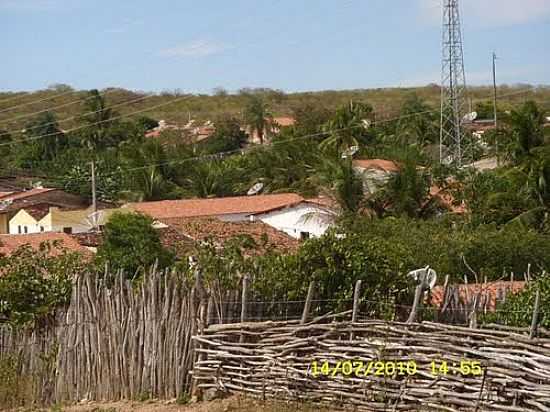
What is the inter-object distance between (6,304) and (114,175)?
4144cm

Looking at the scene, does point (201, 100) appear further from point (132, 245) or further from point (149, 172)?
point (132, 245)

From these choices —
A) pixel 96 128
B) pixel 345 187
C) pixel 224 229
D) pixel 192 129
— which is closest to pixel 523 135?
pixel 345 187

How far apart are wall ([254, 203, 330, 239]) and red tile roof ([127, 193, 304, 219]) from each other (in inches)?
10.5

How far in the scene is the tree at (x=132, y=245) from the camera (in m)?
21.3

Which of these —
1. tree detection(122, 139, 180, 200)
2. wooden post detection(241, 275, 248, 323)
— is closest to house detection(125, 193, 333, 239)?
tree detection(122, 139, 180, 200)

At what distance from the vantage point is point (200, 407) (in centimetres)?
970

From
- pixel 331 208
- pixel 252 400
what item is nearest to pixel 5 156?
pixel 331 208

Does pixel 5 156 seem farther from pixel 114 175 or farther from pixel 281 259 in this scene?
pixel 281 259

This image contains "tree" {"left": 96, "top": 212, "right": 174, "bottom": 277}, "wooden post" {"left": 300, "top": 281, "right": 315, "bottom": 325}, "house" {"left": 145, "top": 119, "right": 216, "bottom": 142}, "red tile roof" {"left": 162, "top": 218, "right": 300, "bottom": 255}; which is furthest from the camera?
"house" {"left": 145, "top": 119, "right": 216, "bottom": 142}

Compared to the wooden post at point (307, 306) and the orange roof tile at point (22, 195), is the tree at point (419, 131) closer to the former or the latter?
the orange roof tile at point (22, 195)

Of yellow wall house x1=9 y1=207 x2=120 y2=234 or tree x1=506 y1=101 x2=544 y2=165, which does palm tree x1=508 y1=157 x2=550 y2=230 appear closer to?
tree x1=506 y1=101 x2=544 y2=165

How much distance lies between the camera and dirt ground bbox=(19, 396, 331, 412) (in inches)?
363

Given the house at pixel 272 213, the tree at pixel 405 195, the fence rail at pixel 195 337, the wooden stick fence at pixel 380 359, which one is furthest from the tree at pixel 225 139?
the wooden stick fence at pixel 380 359

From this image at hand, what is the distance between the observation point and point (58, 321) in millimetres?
11430
